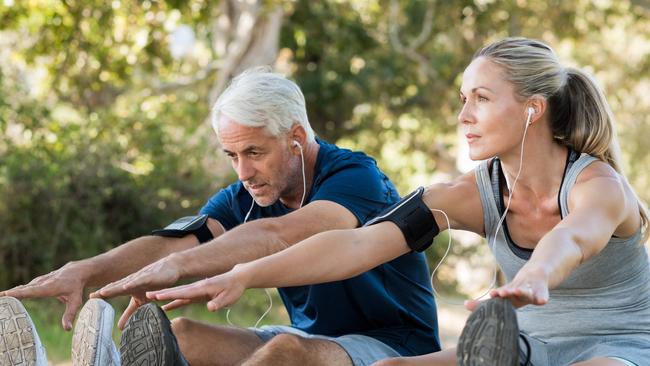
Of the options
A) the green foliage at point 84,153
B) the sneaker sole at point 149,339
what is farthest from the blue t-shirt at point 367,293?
the green foliage at point 84,153

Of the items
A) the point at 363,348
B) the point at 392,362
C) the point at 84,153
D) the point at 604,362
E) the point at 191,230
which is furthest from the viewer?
the point at 84,153

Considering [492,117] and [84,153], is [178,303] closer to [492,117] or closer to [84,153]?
[492,117]

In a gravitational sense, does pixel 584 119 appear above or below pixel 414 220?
above

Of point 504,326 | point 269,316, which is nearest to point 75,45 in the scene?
point 269,316

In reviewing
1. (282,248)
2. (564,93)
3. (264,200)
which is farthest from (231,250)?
(564,93)

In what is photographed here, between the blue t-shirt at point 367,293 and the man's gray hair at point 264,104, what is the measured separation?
0.64 feet

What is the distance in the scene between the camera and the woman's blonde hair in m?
3.39

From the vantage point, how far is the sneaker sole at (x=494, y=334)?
250cm

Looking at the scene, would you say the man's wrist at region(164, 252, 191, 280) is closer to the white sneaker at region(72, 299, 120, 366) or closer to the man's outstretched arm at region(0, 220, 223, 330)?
the white sneaker at region(72, 299, 120, 366)

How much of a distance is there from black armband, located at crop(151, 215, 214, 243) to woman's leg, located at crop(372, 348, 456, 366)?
118cm

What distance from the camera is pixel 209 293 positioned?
291cm

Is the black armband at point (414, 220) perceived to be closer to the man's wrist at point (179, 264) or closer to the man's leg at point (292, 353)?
the man's leg at point (292, 353)

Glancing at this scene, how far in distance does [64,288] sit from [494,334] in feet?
5.87

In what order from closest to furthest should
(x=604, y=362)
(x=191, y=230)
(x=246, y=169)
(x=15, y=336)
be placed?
(x=604, y=362) → (x=15, y=336) → (x=246, y=169) → (x=191, y=230)
